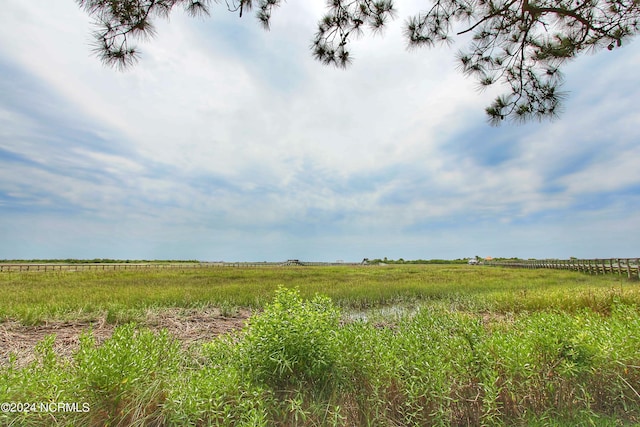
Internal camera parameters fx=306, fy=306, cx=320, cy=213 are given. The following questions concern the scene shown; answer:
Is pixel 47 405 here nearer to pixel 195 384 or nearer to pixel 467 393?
pixel 195 384

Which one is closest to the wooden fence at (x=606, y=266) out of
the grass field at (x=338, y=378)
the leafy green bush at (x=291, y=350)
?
the grass field at (x=338, y=378)

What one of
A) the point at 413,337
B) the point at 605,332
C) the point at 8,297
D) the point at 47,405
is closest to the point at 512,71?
the point at 605,332

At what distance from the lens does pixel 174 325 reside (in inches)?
253

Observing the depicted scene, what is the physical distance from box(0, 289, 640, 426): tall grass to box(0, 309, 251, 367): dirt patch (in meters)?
1.47

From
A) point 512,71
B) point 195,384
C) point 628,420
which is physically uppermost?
point 512,71

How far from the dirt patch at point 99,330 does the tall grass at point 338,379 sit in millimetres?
1473

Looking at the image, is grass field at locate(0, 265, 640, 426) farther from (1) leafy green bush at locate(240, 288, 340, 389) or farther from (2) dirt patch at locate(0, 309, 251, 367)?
(2) dirt patch at locate(0, 309, 251, 367)

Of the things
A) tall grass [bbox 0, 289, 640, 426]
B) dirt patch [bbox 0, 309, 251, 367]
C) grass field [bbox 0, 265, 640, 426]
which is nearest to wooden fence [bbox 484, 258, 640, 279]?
grass field [bbox 0, 265, 640, 426]

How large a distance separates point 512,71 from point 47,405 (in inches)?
321

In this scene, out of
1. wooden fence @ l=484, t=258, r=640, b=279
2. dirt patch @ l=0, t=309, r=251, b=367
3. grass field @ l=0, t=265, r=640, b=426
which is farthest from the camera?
wooden fence @ l=484, t=258, r=640, b=279

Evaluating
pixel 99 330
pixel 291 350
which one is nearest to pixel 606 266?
pixel 291 350

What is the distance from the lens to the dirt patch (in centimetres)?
451

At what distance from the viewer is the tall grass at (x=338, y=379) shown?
2408 millimetres

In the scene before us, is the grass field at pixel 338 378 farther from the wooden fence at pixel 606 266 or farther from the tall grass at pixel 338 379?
the wooden fence at pixel 606 266
